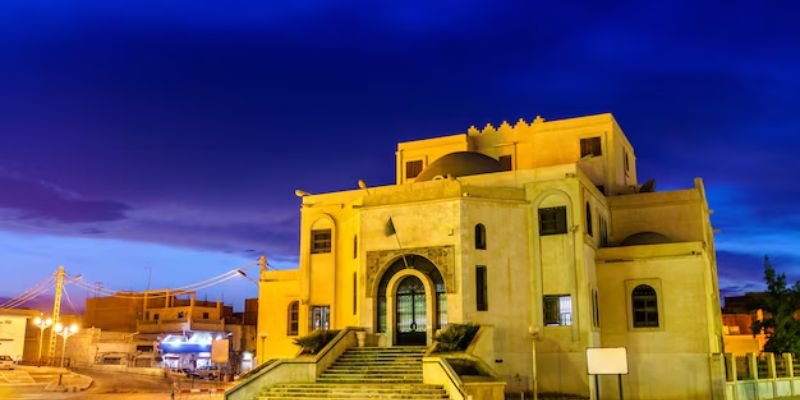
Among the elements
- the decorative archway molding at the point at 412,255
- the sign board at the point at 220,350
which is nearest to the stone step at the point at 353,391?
the sign board at the point at 220,350

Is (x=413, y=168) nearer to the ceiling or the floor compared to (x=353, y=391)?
nearer to the ceiling

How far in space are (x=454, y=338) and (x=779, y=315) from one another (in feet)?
66.9

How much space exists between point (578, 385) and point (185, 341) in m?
50.9

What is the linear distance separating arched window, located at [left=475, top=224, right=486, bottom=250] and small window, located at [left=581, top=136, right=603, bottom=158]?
9164 mm

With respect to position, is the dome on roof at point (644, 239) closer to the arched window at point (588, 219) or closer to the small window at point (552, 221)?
the arched window at point (588, 219)

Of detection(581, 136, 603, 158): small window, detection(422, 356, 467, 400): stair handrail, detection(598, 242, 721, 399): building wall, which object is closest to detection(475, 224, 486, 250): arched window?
detection(598, 242, 721, 399): building wall

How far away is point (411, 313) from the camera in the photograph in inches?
1007

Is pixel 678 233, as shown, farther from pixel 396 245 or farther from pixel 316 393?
pixel 316 393

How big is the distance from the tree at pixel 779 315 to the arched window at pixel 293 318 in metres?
22.1

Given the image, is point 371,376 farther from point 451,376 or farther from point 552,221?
point 552,221

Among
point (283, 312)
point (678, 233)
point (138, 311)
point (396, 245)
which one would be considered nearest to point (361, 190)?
point (396, 245)

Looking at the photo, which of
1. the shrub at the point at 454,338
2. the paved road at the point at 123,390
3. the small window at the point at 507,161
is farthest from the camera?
the small window at the point at 507,161

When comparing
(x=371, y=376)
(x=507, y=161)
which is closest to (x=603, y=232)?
(x=507, y=161)

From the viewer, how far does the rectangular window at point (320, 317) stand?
3019 cm
